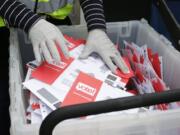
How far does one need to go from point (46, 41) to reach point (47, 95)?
0.14 m

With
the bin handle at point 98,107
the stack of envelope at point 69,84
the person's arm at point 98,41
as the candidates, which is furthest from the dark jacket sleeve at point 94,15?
the bin handle at point 98,107

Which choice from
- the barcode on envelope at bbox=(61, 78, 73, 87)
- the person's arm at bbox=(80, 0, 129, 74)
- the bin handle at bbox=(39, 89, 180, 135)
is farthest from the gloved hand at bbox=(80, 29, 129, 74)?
the bin handle at bbox=(39, 89, 180, 135)

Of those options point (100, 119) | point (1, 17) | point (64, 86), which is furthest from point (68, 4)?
point (100, 119)

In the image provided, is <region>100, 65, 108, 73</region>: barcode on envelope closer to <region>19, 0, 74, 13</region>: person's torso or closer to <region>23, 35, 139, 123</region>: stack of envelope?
<region>23, 35, 139, 123</region>: stack of envelope

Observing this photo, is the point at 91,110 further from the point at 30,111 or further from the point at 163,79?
the point at 163,79

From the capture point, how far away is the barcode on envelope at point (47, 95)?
80 cm

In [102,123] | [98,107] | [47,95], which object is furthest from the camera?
[47,95]

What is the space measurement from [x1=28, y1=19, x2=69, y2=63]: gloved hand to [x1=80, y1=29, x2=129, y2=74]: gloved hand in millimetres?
80

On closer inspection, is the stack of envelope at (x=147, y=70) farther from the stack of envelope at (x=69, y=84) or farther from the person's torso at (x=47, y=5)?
the person's torso at (x=47, y=5)

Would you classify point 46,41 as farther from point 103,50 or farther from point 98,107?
point 98,107

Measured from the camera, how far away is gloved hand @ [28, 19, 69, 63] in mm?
853

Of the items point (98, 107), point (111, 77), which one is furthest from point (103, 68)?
point (98, 107)

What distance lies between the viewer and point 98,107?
0.54 meters

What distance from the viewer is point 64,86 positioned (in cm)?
84
